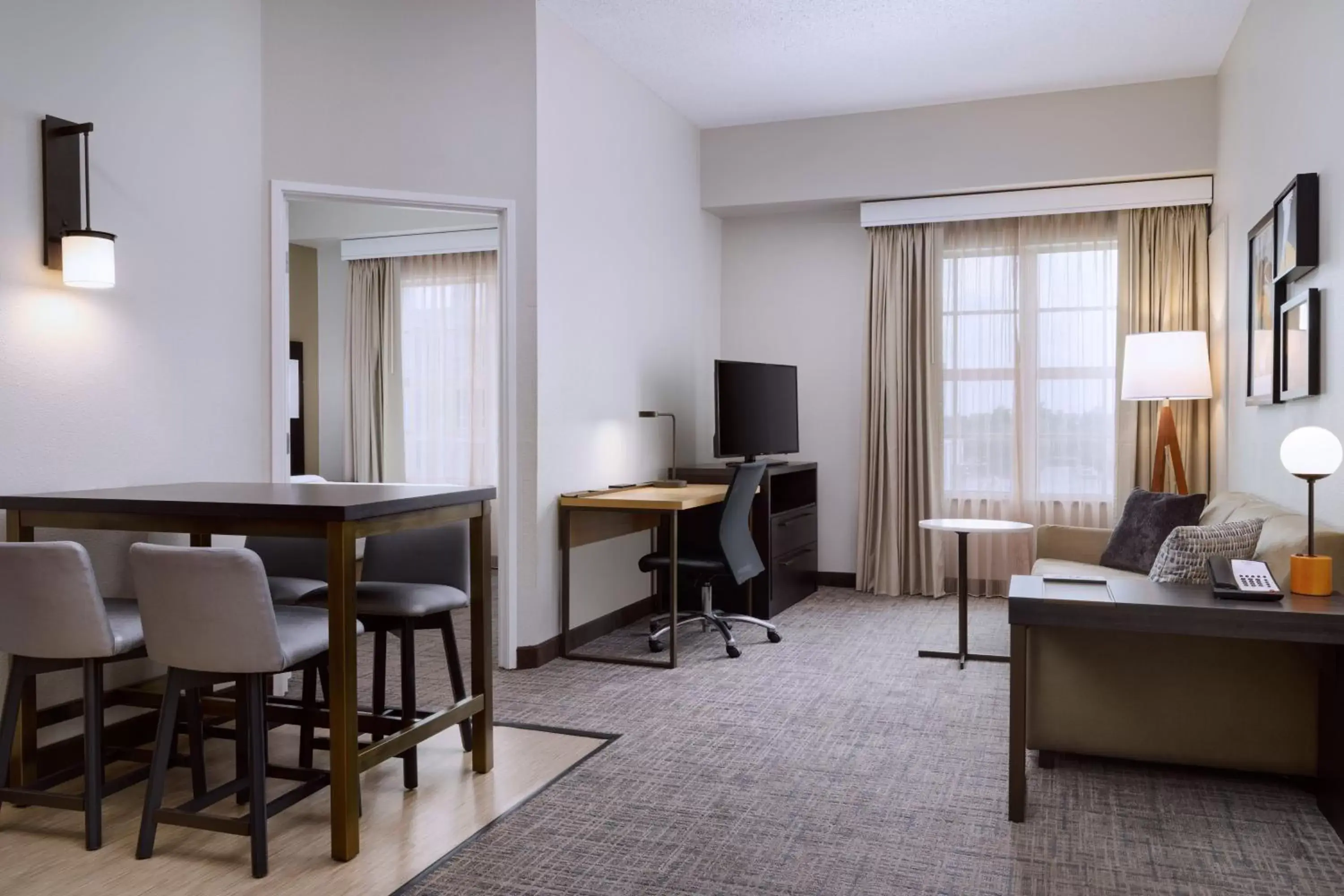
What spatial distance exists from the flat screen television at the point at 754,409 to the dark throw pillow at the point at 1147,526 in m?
1.92

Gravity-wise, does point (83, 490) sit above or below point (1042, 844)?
above

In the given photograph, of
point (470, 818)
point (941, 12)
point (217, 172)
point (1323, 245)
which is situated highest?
point (941, 12)

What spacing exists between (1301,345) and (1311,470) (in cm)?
90

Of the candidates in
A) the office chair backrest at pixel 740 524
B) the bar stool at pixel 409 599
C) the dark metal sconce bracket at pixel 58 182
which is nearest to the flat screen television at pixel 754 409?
the office chair backrest at pixel 740 524

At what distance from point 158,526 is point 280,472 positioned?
126 cm

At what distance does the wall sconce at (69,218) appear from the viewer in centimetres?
298

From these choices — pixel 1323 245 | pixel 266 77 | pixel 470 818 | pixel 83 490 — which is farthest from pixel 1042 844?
pixel 266 77

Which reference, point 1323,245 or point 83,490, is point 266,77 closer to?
point 83,490

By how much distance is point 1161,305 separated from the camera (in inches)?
220

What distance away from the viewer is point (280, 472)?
12.9 feet

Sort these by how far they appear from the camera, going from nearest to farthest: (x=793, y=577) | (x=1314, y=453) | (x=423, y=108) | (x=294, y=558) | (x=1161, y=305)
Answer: (x=1314, y=453), (x=294, y=558), (x=423, y=108), (x=1161, y=305), (x=793, y=577)

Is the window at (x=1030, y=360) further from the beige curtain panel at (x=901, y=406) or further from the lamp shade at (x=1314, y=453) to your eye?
the lamp shade at (x=1314, y=453)

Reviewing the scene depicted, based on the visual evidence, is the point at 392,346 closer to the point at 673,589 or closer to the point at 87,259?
the point at 673,589

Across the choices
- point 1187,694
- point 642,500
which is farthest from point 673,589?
point 1187,694
